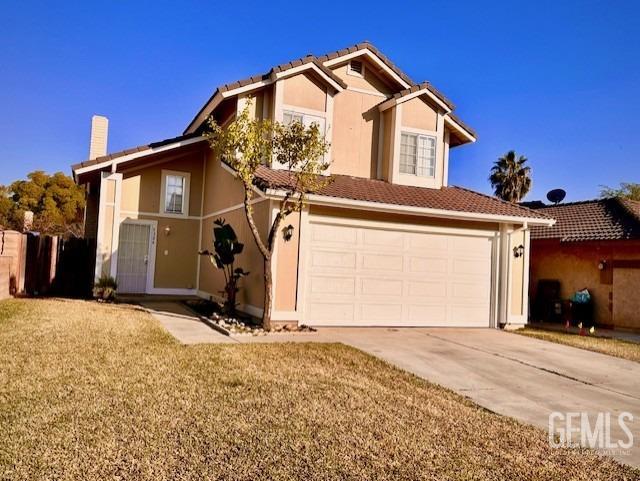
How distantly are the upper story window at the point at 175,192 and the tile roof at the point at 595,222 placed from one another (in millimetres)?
12213

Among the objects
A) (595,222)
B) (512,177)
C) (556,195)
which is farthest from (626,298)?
(512,177)

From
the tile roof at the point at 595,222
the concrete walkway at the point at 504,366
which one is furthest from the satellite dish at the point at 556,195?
the concrete walkway at the point at 504,366

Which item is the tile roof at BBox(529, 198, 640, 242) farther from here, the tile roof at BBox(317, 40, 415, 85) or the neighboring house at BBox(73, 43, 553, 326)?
the tile roof at BBox(317, 40, 415, 85)

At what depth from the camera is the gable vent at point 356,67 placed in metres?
13.8

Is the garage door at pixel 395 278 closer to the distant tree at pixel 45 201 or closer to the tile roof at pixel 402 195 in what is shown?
the tile roof at pixel 402 195

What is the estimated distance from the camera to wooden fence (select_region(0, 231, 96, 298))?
12.5 metres

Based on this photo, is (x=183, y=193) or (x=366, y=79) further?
(x=183, y=193)

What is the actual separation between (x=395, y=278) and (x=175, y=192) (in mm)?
8474

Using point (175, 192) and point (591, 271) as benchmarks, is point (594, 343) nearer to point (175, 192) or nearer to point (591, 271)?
point (591, 271)

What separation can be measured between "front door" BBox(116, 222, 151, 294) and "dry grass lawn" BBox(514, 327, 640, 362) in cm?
1152

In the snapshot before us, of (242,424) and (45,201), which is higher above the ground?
(45,201)

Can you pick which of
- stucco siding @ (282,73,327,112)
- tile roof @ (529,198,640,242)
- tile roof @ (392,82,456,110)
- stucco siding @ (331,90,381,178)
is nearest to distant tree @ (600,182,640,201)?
tile roof @ (529,198,640,242)

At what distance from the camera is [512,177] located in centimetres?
3041

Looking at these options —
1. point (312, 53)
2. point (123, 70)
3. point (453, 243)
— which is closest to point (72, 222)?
point (123, 70)
